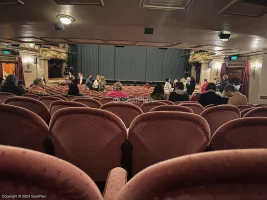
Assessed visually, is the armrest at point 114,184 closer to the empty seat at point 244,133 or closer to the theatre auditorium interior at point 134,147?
the theatre auditorium interior at point 134,147

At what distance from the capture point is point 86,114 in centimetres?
114

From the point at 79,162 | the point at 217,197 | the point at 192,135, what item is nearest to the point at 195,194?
the point at 217,197

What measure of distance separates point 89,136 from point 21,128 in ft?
1.45

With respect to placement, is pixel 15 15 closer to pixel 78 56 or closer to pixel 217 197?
pixel 217 197

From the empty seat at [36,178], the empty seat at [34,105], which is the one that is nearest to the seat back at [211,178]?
the empty seat at [36,178]

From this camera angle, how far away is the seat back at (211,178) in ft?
1.18

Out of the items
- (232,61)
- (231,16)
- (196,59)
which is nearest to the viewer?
(231,16)

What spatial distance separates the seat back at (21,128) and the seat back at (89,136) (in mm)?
83

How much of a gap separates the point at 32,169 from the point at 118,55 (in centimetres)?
1857

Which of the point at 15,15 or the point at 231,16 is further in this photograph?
the point at 15,15

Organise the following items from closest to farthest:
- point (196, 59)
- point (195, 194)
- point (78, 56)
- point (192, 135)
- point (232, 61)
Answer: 1. point (195, 194)
2. point (192, 135)
3. point (232, 61)
4. point (196, 59)
5. point (78, 56)

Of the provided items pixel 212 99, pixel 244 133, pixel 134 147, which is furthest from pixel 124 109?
pixel 212 99

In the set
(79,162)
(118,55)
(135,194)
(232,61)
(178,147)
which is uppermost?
(118,55)

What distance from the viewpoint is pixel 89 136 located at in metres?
1.15
